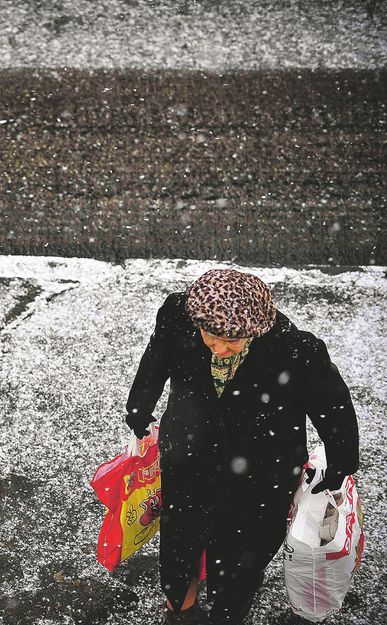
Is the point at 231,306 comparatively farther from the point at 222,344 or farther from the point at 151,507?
the point at 151,507

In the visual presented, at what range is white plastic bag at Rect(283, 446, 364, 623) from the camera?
251 cm

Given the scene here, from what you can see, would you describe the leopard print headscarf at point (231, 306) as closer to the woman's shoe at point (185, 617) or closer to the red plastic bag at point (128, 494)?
the red plastic bag at point (128, 494)

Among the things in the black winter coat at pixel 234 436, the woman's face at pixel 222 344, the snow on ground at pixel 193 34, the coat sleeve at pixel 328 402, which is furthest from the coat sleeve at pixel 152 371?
Answer: the snow on ground at pixel 193 34

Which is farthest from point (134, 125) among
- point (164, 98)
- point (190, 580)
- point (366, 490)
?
point (190, 580)

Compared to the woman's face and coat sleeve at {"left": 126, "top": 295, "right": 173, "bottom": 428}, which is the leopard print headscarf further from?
coat sleeve at {"left": 126, "top": 295, "right": 173, "bottom": 428}

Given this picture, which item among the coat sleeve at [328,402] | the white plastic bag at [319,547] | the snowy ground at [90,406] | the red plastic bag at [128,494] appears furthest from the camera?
the snowy ground at [90,406]

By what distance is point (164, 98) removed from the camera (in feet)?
17.1

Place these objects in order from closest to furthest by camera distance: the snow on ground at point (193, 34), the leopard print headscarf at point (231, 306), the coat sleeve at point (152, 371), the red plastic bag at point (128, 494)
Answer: the leopard print headscarf at point (231, 306), the coat sleeve at point (152, 371), the red plastic bag at point (128, 494), the snow on ground at point (193, 34)

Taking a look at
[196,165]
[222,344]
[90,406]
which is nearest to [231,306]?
[222,344]

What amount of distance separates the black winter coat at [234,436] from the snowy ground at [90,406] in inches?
22.3

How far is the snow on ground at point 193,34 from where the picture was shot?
5523 mm

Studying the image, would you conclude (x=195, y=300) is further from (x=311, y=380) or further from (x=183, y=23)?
(x=183, y=23)

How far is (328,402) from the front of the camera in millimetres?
2221

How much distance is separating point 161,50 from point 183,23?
0.45 m
